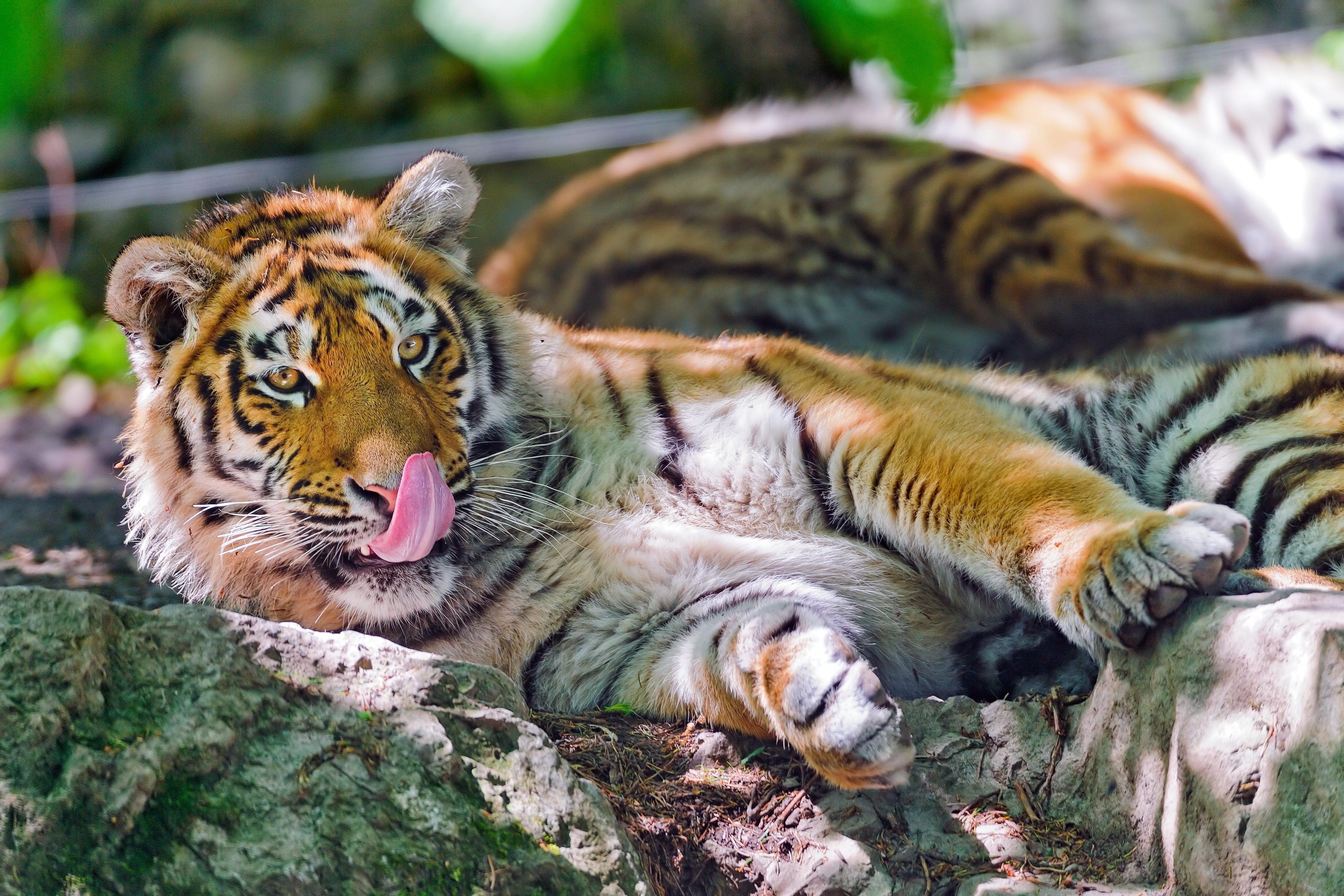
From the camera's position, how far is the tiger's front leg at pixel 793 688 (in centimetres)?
189

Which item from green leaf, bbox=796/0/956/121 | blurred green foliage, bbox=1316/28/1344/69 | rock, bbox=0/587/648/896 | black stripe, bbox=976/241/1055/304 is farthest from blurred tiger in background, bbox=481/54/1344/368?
rock, bbox=0/587/648/896

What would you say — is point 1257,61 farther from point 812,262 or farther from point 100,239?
point 100,239

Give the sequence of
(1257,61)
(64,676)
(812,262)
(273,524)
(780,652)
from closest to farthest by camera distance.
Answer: (64,676), (780,652), (273,524), (812,262), (1257,61)

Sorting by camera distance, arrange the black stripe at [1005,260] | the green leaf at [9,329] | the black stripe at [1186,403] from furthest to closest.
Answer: the green leaf at [9,329], the black stripe at [1005,260], the black stripe at [1186,403]

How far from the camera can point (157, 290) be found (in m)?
2.38

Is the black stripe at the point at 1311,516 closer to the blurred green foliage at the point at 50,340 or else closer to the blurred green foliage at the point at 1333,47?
the blurred green foliage at the point at 1333,47

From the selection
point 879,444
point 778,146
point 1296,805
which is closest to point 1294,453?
point 879,444

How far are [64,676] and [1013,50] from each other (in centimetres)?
625

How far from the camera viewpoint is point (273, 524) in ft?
7.68

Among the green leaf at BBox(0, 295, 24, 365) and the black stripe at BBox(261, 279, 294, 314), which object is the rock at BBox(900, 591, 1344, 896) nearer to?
the black stripe at BBox(261, 279, 294, 314)

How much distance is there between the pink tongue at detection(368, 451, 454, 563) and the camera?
7.13ft

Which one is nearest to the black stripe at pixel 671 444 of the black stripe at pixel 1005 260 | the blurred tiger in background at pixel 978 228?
the blurred tiger in background at pixel 978 228

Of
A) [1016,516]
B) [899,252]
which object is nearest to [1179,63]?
[899,252]

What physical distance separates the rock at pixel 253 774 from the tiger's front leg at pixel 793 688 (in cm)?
36
